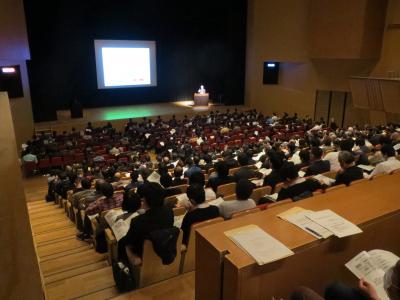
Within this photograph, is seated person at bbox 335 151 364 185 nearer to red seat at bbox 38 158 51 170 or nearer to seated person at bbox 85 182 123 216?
seated person at bbox 85 182 123 216

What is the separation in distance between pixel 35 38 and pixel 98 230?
13.2m

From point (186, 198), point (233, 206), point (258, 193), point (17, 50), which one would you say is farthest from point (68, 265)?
Result: point (17, 50)

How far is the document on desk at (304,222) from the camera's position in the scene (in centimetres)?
209

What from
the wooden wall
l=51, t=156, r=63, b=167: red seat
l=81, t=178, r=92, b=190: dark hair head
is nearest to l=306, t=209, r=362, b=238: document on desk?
the wooden wall

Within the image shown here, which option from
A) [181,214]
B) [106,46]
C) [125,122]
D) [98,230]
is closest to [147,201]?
[181,214]

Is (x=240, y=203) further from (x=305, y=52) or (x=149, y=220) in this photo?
(x=305, y=52)

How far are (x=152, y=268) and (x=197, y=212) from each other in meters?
0.66

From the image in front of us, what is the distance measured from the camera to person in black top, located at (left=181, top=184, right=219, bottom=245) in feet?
10.6

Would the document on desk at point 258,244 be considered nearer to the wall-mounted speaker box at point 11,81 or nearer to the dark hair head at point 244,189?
the dark hair head at point 244,189

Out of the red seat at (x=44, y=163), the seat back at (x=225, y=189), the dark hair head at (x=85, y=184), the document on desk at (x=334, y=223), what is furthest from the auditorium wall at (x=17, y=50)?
the document on desk at (x=334, y=223)

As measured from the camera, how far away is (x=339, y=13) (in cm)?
1262

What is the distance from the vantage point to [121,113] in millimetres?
15008

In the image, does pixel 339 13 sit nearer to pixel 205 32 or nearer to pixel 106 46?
pixel 205 32

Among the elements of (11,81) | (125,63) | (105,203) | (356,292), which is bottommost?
(105,203)
